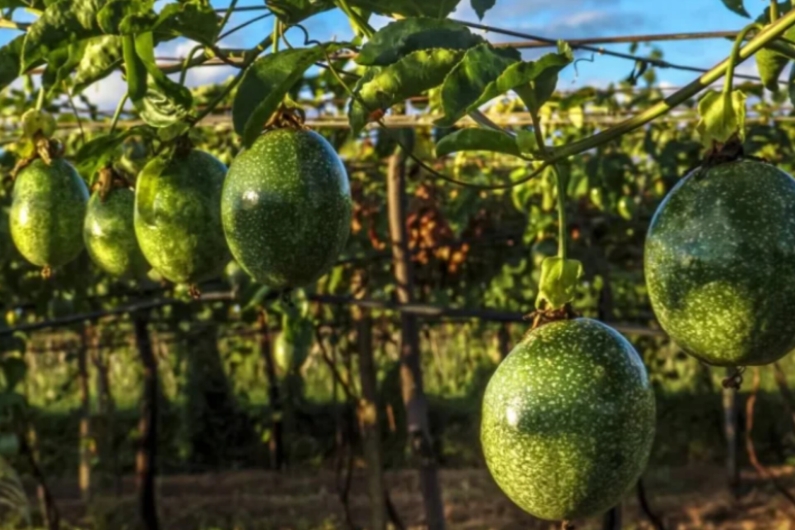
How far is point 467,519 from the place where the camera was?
7.42m

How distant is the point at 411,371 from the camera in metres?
3.89

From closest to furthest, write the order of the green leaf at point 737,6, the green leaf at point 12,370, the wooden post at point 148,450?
1. the green leaf at point 737,6
2. the green leaf at point 12,370
3. the wooden post at point 148,450

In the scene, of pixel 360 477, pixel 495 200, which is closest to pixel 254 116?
pixel 495 200

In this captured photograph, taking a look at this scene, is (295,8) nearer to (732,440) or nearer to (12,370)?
(12,370)

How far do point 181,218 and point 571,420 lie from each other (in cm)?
56

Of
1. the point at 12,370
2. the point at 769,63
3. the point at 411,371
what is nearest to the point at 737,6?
the point at 769,63

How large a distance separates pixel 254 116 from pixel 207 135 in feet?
17.7

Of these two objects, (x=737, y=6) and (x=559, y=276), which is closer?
(x=559, y=276)

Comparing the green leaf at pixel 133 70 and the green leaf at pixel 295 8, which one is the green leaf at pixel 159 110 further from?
the green leaf at pixel 295 8

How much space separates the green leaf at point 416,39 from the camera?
1.06 meters

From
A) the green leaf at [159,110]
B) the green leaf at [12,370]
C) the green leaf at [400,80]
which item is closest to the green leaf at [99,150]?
the green leaf at [159,110]

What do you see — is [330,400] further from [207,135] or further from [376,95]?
[376,95]

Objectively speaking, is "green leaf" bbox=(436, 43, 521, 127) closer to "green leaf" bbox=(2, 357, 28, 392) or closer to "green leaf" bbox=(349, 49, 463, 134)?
"green leaf" bbox=(349, 49, 463, 134)

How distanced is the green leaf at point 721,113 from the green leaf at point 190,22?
509mm
